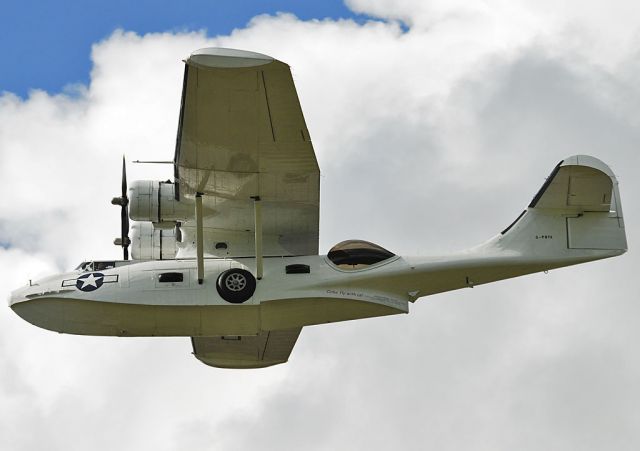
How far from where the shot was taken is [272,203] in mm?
19703

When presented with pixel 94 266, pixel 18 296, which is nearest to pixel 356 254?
pixel 94 266

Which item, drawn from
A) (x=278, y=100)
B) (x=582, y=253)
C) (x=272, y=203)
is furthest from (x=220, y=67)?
(x=582, y=253)

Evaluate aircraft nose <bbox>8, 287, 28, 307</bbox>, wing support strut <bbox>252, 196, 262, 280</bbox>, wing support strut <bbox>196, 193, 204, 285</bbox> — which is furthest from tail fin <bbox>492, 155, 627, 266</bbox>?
aircraft nose <bbox>8, 287, 28, 307</bbox>

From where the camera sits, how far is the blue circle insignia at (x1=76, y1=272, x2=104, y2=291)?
1930 cm

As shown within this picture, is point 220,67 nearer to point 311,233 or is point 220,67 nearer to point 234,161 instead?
point 234,161

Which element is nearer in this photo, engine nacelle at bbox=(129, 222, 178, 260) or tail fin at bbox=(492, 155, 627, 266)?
tail fin at bbox=(492, 155, 627, 266)

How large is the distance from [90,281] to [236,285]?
2.28 meters

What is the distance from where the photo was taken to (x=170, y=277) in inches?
766

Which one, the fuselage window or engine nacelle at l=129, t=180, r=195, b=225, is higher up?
engine nacelle at l=129, t=180, r=195, b=225

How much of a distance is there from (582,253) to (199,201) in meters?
6.17

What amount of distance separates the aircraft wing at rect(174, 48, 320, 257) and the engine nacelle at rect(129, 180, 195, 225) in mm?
510

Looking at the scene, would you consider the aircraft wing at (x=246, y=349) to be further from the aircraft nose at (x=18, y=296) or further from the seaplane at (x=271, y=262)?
the aircraft nose at (x=18, y=296)

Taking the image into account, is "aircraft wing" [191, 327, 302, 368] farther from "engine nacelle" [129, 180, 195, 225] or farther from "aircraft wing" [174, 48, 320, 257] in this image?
"engine nacelle" [129, 180, 195, 225]

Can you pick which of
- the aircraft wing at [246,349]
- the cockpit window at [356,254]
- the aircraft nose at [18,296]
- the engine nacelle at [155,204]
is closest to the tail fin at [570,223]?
the cockpit window at [356,254]
